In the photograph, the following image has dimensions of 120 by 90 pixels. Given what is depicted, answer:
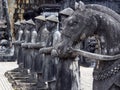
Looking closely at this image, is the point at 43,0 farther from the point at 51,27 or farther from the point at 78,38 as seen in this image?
the point at 78,38

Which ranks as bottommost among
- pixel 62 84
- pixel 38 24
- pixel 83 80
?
pixel 83 80

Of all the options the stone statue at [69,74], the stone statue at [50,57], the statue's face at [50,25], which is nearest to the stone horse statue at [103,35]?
the stone statue at [69,74]

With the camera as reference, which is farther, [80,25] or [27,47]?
[27,47]

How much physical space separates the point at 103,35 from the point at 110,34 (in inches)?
3.6

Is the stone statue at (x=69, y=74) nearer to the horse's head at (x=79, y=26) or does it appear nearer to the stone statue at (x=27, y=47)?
the horse's head at (x=79, y=26)

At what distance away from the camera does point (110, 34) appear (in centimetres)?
402

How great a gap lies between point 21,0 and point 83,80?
21.7 m

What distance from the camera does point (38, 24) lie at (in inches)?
427

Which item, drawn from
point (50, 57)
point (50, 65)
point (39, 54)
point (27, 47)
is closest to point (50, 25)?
point (50, 57)

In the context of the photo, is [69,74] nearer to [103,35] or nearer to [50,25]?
[103,35]

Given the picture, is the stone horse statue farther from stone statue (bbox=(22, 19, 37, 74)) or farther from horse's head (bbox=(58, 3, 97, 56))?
stone statue (bbox=(22, 19, 37, 74))

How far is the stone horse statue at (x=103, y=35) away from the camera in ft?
12.9

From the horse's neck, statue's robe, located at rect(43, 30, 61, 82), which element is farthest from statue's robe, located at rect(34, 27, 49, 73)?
the horse's neck

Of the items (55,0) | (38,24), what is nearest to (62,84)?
(38,24)
